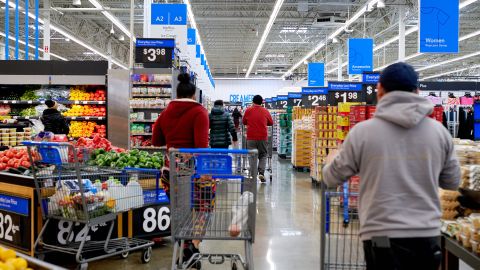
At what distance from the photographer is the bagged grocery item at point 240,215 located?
339 cm

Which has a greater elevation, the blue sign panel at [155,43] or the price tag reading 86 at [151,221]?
the blue sign panel at [155,43]

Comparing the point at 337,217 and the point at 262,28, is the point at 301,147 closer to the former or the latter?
the point at 337,217

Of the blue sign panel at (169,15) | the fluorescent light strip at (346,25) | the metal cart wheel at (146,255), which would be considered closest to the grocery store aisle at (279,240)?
the metal cart wheel at (146,255)

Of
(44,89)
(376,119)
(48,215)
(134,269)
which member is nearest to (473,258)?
(376,119)

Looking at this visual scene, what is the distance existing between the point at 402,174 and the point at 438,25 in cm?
976

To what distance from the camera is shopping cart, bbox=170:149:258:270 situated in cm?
335

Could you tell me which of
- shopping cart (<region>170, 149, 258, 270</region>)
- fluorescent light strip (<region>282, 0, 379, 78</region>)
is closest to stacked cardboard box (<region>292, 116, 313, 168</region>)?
fluorescent light strip (<region>282, 0, 379, 78</region>)

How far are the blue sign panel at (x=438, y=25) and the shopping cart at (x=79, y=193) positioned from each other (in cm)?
820

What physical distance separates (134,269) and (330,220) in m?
2.32

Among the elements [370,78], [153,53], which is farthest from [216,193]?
[153,53]

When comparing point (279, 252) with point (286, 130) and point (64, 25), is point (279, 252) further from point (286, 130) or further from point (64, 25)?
point (64, 25)

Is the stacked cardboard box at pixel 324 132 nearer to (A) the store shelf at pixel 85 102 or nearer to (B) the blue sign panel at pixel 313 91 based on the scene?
(A) the store shelf at pixel 85 102

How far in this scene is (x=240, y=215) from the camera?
3436 millimetres

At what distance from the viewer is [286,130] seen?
17.1 m
